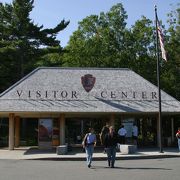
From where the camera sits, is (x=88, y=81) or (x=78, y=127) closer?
(x=88, y=81)

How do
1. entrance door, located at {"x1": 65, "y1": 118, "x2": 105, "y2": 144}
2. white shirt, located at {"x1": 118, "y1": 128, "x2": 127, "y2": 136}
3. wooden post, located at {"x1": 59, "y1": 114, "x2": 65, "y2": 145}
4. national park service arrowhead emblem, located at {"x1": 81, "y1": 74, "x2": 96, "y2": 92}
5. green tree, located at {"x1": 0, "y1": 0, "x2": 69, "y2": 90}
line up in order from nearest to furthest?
white shirt, located at {"x1": 118, "y1": 128, "x2": 127, "y2": 136}
wooden post, located at {"x1": 59, "y1": 114, "x2": 65, "y2": 145}
national park service arrowhead emblem, located at {"x1": 81, "y1": 74, "x2": 96, "y2": 92}
entrance door, located at {"x1": 65, "y1": 118, "x2": 105, "y2": 144}
green tree, located at {"x1": 0, "y1": 0, "x2": 69, "y2": 90}

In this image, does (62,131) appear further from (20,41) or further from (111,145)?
(20,41)

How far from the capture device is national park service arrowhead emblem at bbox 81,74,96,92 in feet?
113

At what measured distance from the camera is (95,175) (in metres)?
16.3

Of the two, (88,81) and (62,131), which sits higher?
(88,81)

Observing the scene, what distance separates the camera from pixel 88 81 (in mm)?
34656

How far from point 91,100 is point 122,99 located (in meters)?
2.32

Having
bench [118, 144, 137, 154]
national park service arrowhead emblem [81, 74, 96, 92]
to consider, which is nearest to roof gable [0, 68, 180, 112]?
national park service arrowhead emblem [81, 74, 96, 92]

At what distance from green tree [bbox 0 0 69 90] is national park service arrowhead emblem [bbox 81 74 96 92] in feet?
62.7

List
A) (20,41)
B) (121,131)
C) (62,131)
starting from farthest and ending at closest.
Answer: (20,41) → (62,131) → (121,131)

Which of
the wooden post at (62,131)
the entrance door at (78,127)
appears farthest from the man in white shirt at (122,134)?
the entrance door at (78,127)

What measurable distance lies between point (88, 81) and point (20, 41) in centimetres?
1954

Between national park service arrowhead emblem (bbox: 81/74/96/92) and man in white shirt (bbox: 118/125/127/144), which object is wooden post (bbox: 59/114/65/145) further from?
man in white shirt (bbox: 118/125/127/144)

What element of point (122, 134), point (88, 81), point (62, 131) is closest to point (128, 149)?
point (122, 134)
